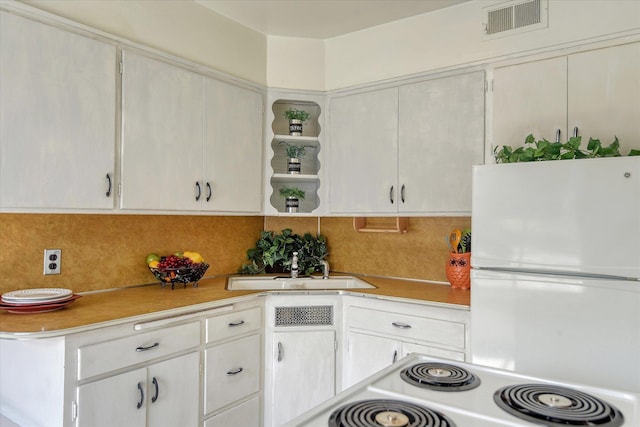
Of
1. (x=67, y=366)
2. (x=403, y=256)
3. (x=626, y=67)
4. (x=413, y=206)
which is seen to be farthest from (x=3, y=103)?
(x=626, y=67)

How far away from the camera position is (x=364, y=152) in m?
2.96

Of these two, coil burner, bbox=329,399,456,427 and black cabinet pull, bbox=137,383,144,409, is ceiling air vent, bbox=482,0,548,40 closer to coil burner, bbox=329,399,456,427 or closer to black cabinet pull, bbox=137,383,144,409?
coil burner, bbox=329,399,456,427

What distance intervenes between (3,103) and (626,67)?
2.76 meters

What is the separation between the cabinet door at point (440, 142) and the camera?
8.41 ft

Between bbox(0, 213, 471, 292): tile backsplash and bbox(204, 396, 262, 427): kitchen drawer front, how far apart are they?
0.90 metres

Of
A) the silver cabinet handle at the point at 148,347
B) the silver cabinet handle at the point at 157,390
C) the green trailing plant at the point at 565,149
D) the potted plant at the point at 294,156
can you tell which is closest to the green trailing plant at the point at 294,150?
the potted plant at the point at 294,156

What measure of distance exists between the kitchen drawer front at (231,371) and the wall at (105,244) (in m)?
0.71

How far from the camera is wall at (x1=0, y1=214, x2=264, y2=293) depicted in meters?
2.12

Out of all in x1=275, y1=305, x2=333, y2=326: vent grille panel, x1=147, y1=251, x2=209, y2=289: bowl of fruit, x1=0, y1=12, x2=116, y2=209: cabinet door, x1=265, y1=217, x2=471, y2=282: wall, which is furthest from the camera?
x1=265, y1=217, x2=471, y2=282: wall

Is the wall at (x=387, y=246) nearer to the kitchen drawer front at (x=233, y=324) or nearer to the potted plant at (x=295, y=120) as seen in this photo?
the potted plant at (x=295, y=120)

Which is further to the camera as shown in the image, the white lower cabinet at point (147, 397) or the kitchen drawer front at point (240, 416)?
the kitchen drawer front at point (240, 416)

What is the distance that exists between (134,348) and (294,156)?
5.63 ft

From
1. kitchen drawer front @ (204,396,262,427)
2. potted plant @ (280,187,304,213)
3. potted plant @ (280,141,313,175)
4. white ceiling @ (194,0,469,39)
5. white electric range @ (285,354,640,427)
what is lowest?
kitchen drawer front @ (204,396,262,427)

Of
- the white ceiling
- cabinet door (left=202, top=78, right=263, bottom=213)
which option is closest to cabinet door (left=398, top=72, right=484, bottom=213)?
the white ceiling
